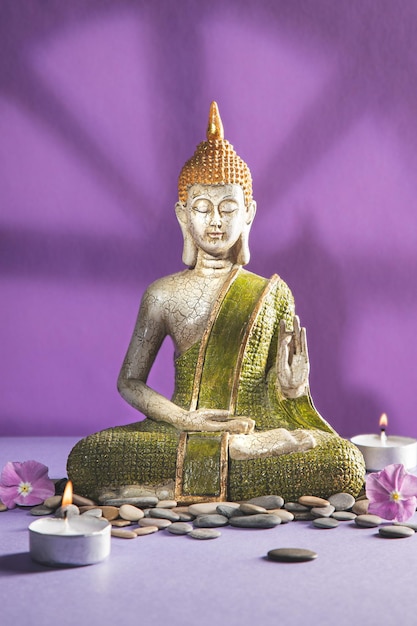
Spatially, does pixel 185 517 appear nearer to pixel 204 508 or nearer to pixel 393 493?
pixel 204 508

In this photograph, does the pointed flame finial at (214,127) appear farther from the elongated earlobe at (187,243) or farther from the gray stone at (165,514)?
the gray stone at (165,514)

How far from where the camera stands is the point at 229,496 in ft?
11.0

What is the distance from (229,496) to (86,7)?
2068mm

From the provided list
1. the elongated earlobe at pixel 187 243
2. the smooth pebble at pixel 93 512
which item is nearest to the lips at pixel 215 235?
the elongated earlobe at pixel 187 243

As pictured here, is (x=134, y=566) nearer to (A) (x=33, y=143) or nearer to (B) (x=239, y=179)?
(B) (x=239, y=179)

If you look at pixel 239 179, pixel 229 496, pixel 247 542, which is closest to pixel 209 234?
pixel 239 179

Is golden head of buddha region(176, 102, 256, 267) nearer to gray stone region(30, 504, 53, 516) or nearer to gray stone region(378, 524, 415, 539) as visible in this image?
gray stone region(30, 504, 53, 516)

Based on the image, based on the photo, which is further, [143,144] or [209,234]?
[143,144]

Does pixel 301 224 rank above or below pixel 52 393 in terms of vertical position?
above

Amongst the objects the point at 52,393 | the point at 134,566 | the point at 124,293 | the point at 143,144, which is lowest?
the point at 134,566

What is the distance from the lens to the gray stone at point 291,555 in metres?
2.83

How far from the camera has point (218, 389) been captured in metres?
3.56

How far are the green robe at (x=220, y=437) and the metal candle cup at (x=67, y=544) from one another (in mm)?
530

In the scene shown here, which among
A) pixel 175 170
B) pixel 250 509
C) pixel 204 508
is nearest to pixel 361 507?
pixel 250 509
